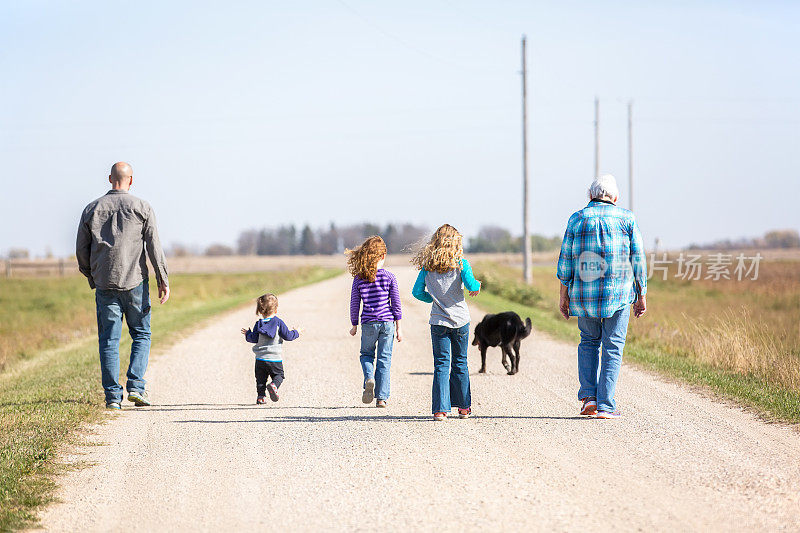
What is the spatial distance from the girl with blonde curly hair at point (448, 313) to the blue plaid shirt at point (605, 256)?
926mm

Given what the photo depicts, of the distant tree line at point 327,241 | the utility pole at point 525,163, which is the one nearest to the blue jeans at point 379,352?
the utility pole at point 525,163

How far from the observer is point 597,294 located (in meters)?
7.47

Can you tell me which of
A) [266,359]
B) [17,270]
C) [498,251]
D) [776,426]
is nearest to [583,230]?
[776,426]

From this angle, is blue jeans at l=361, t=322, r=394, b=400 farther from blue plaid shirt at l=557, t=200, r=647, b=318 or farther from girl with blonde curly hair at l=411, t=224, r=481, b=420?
blue plaid shirt at l=557, t=200, r=647, b=318

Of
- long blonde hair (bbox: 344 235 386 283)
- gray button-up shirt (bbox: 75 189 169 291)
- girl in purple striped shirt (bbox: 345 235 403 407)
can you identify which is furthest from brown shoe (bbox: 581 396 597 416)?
gray button-up shirt (bbox: 75 189 169 291)

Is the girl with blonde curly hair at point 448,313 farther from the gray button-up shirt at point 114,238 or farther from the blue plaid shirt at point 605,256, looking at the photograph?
the gray button-up shirt at point 114,238

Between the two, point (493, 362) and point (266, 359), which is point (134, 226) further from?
point (493, 362)

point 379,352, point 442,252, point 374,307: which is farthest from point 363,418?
point 442,252

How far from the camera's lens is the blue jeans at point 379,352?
26.7 feet

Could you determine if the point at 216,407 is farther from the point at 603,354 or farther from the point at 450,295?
the point at 603,354

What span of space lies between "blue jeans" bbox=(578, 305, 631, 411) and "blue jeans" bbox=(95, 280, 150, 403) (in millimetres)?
4311

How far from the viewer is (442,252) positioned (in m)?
7.52

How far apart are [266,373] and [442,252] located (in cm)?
236

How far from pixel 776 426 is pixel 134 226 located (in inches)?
241
